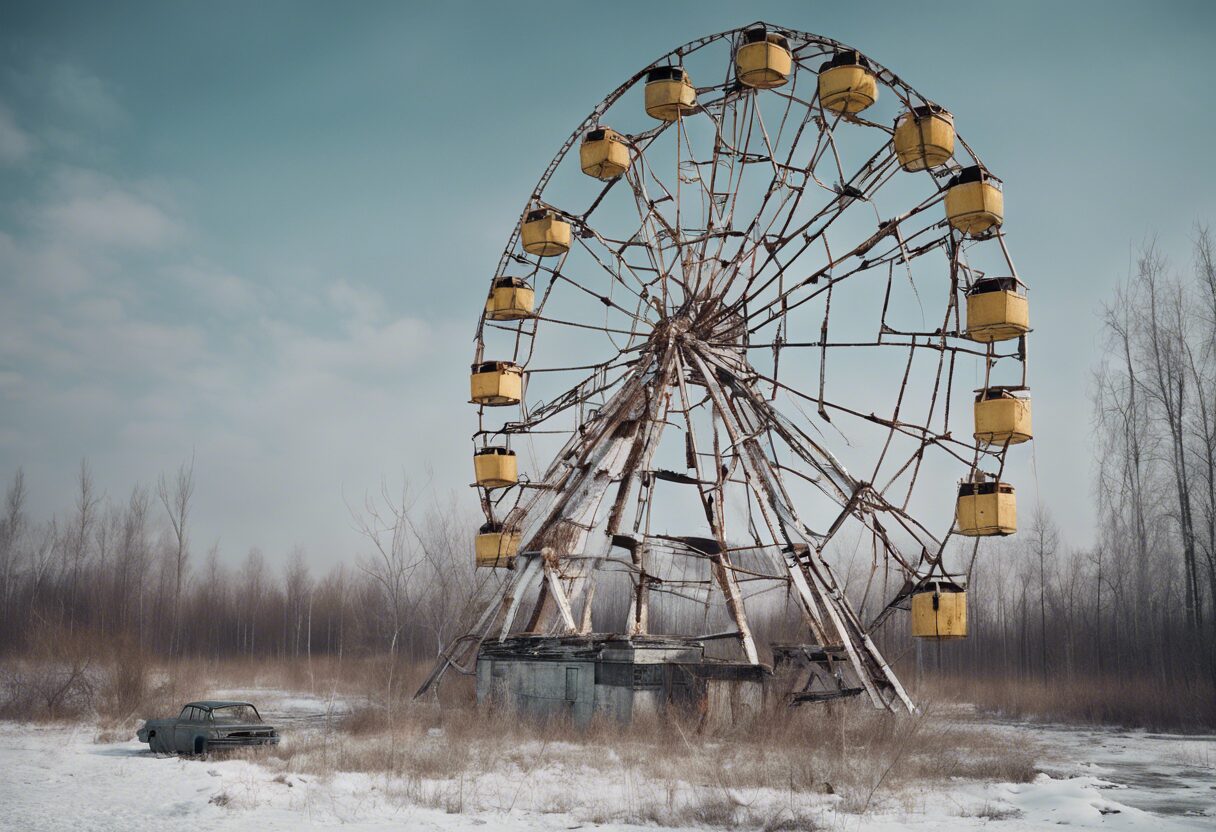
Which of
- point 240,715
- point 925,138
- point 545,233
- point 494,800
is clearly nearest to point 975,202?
point 925,138

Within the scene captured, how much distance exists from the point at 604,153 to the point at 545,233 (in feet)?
7.76

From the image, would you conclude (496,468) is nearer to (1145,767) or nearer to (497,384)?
(497,384)

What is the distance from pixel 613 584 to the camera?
175ft

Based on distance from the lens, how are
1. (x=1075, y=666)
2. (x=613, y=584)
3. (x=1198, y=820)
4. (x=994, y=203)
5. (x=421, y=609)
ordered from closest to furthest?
(x=1198, y=820) < (x=994, y=203) < (x=1075, y=666) < (x=613, y=584) < (x=421, y=609)

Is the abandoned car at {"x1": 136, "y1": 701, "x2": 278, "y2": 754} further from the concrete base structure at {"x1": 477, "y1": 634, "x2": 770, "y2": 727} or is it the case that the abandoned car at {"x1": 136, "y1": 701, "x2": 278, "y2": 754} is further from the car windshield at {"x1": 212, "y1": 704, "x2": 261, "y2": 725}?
Result: the concrete base structure at {"x1": 477, "y1": 634, "x2": 770, "y2": 727}

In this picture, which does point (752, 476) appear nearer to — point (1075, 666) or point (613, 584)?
point (1075, 666)

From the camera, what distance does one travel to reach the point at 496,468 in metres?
24.8

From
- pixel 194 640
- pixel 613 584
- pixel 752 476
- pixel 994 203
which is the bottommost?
pixel 194 640

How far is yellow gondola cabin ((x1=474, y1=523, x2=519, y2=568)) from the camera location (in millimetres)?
24766

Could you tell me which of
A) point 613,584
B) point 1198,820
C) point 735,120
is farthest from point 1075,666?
point 1198,820

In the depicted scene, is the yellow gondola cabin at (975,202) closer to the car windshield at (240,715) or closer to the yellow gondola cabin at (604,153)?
the yellow gondola cabin at (604,153)

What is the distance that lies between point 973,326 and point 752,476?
539 cm

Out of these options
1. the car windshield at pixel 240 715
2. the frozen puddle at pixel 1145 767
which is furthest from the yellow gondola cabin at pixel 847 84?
the car windshield at pixel 240 715

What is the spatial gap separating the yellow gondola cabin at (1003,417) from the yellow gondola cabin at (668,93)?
32.6ft
